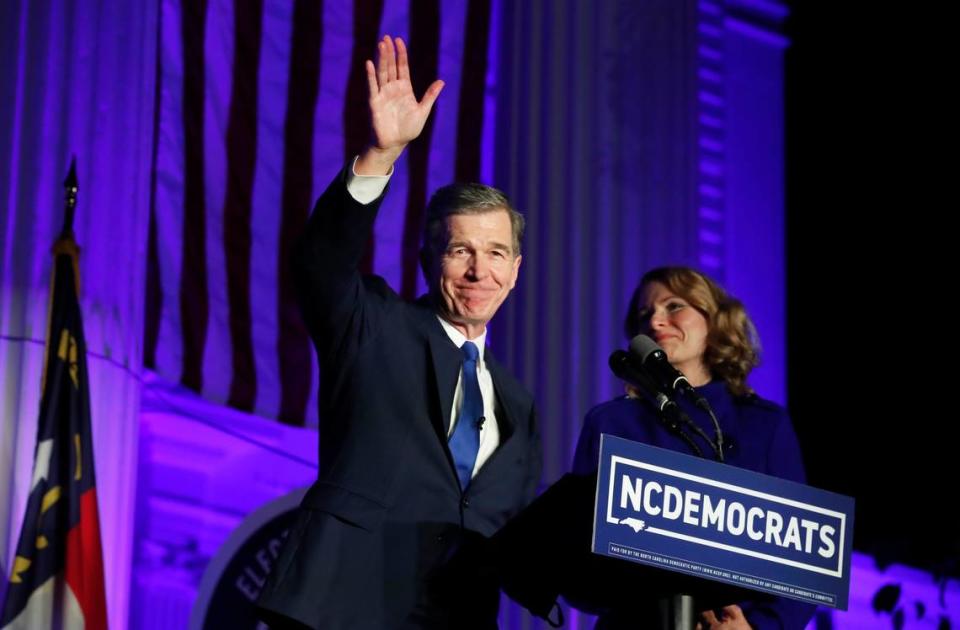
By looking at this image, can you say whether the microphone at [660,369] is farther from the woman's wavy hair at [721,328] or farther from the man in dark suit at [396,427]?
the woman's wavy hair at [721,328]

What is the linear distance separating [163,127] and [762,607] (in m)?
3.06

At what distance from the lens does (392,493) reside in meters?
2.50

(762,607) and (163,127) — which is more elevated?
(163,127)

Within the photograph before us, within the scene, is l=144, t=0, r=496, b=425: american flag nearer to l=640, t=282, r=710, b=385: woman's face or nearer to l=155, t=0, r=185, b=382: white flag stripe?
l=155, t=0, r=185, b=382: white flag stripe

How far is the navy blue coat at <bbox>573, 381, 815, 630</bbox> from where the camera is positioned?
3.07m

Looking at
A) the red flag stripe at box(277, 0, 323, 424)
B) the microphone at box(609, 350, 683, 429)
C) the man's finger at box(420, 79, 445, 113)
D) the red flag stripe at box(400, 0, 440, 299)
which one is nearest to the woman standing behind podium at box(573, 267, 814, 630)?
the microphone at box(609, 350, 683, 429)

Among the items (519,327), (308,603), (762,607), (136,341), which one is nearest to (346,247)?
(308,603)

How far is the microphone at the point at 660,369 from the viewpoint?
251cm

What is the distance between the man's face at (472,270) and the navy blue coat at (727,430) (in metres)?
0.45

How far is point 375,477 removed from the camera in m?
2.49

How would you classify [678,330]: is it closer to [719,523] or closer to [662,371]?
[662,371]

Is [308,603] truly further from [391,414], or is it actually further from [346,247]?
[346,247]

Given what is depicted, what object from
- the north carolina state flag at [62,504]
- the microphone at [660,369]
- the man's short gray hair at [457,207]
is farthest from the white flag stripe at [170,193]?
the microphone at [660,369]

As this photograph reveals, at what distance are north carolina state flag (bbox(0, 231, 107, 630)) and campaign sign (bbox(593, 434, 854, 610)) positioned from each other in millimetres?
2336
